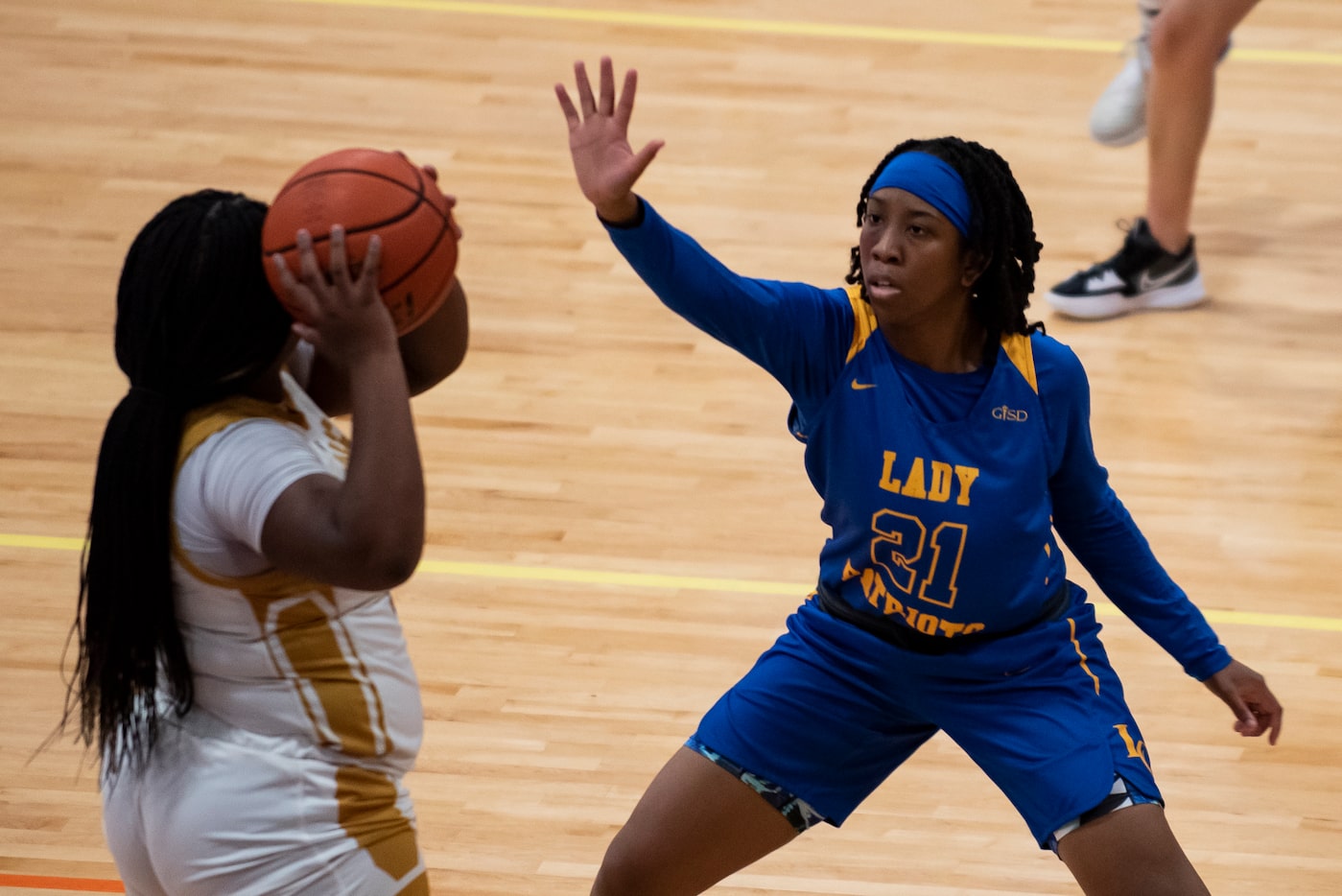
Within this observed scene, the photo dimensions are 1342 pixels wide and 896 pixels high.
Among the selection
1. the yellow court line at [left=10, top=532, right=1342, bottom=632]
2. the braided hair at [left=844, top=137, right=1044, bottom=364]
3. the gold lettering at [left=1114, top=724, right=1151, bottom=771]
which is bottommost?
the yellow court line at [left=10, top=532, right=1342, bottom=632]

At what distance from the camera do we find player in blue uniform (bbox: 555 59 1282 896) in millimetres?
2805

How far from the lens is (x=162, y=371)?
7.08ft

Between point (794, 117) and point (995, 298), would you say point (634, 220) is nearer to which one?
point (995, 298)

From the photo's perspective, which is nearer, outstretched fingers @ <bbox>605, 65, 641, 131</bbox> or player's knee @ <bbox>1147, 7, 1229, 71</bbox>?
outstretched fingers @ <bbox>605, 65, 641, 131</bbox>

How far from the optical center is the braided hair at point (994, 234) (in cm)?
285

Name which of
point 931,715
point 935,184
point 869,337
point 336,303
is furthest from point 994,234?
point 336,303

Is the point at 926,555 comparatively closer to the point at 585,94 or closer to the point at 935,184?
the point at 935,184

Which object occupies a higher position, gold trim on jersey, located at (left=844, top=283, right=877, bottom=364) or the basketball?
the basketball

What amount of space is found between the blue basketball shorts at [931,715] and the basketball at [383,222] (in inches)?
39.7

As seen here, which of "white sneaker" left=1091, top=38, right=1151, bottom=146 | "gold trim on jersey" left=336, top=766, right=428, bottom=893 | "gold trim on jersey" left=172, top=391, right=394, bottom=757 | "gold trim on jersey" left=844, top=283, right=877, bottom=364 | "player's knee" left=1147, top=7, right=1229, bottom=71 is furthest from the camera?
"white sneaker" left=1091, top=38, right=1151, bottom=146

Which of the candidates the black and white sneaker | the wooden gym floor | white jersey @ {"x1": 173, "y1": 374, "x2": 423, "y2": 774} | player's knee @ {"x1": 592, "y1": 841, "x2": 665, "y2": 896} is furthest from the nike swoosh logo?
white jersey @ {"x1": 173, "y1": 374, "x2": 423, "y2": 774}

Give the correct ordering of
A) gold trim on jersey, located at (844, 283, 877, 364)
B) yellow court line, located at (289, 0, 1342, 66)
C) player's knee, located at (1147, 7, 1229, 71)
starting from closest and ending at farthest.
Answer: gold trim on jersey, located at (844, 283, 877, 364) → player's knee, located at (1147, 7, 1229, 71) → yellow court line, located at (289, 0, 1342, 66)

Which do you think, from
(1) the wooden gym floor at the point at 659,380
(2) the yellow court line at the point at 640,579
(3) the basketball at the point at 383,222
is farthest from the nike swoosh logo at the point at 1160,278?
(3) the basketball at the point at 383,222

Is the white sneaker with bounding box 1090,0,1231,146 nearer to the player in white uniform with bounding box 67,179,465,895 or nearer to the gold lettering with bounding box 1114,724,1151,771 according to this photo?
the gold lettering with bounding box 1114,724,1151,771
